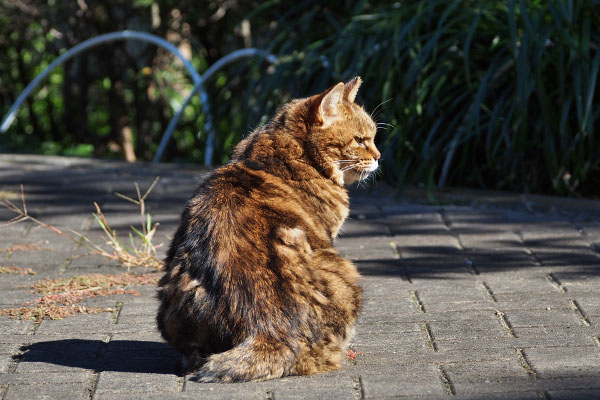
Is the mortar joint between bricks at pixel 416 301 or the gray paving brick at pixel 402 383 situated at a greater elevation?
the gray paving brick at pixel 402 383

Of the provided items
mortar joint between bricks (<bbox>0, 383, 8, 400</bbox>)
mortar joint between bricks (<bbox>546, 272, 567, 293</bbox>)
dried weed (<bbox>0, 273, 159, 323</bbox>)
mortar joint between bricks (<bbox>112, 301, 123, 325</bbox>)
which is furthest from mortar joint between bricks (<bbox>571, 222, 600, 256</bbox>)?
mortar joint between bricks (<bbox>0, 383, 8, 400</bbox>)

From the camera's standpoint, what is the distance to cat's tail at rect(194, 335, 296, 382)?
268cm

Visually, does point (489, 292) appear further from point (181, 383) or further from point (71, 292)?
point (71, 292)

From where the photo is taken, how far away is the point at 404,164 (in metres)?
6.24

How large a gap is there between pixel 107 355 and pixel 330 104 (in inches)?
49.7

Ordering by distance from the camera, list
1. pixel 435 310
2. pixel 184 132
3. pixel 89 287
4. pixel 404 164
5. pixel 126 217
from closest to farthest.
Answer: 1. pixel 435 310
2. pixel 89 287
3. pixel 126 217
4. pixel 404 164
5. pixel 184 132

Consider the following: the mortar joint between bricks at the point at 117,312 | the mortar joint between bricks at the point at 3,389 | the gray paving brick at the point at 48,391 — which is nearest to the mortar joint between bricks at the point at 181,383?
the gray paving brick at the point at 48,391

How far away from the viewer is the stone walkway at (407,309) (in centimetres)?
278

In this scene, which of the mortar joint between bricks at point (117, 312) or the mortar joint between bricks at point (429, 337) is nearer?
the mortar joint between bricks at point (429, 337)

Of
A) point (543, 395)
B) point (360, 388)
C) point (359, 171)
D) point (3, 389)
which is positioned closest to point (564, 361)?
point (543, 395)

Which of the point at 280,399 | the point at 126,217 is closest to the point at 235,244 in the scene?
the point at 280,399

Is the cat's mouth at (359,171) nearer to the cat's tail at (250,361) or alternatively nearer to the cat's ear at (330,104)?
the cat's ear at (330,104)

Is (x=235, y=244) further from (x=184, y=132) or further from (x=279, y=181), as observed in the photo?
(x=184, y=132)

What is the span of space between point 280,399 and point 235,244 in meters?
0.51
